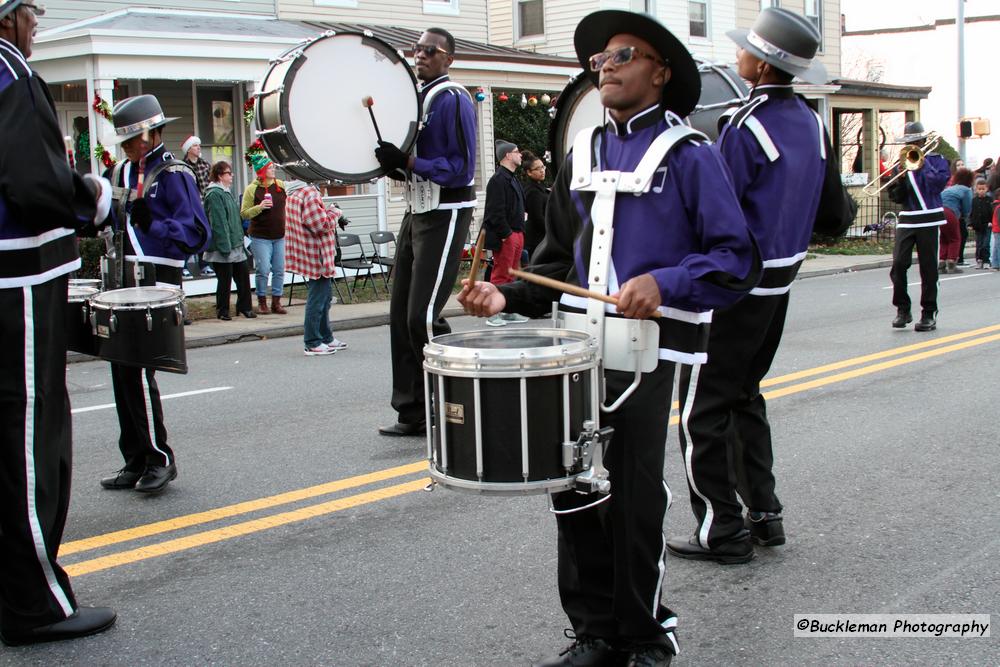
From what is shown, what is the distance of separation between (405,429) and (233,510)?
1736 mm

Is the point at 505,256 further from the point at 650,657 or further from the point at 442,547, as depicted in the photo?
the point at 650,657

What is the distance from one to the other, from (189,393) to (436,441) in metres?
6.44

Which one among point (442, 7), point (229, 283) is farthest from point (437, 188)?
point (442, 7)

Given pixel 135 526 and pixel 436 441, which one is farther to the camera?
pixel 135 526

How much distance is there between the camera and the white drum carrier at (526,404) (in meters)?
3.21

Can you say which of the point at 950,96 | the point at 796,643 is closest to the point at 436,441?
the point at 796,643

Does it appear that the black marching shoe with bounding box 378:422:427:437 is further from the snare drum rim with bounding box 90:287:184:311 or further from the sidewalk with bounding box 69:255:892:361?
the sidewalk with bounding box 69:255:892:361

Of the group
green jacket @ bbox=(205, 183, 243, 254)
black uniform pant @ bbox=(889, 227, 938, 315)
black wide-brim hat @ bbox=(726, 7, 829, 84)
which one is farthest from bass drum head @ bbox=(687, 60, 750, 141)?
green jacket @ bbox=(205, 183, 243, 254)

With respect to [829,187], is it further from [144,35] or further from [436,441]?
[144,35]

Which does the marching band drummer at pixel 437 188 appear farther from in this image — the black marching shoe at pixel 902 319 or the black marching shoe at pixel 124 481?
the black marching shoe at pixel 902 319

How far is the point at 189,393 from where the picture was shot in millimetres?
9383

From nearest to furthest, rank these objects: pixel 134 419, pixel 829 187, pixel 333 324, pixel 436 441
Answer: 1. pixel 436 441
2. pixel 829 187
3. pixel 134 419
4. pixel 333 324

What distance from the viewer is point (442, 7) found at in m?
23.3

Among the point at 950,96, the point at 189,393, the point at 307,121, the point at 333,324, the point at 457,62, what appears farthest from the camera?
the point at 950,96
